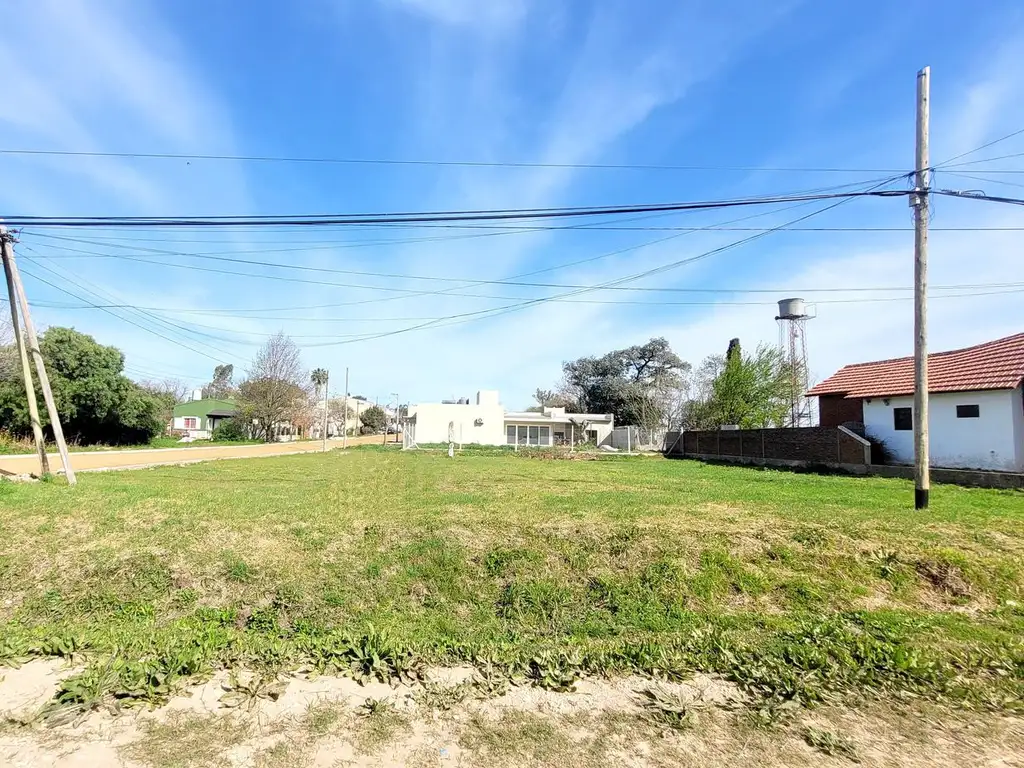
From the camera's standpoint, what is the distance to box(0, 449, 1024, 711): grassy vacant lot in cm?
412

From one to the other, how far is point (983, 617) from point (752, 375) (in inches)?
1153

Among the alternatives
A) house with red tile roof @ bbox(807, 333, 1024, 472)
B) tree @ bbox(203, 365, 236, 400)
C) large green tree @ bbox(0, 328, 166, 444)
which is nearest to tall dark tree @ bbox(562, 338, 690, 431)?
house with red tile roof @ bbox(807, 333, 1024, 472)

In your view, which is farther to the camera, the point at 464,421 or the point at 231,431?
the point at 231,431

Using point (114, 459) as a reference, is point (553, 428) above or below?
above

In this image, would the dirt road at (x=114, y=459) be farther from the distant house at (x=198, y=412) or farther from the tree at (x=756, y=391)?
the distant house at (x=198, y=412)

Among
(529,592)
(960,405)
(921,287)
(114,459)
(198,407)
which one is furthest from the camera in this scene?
(198,407)

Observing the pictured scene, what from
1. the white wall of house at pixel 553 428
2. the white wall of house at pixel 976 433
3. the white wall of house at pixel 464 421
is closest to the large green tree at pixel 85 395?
the white wall of house at pixel 464 421

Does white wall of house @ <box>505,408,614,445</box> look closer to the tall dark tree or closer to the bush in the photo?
the tall dark tree

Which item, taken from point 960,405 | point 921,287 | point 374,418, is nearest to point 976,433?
point 960,405

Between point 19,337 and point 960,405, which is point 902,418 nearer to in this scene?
point 960,405

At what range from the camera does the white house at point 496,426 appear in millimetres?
50406

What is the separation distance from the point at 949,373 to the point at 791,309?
23.3 m

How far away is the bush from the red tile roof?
49936mm

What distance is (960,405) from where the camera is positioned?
17219 mm
